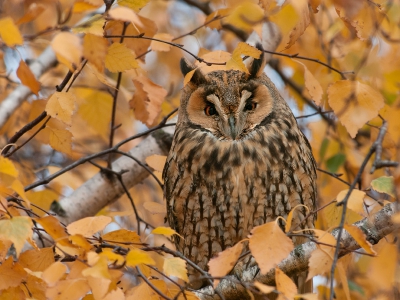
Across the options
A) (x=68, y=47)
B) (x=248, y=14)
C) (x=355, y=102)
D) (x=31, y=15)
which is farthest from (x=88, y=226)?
(x=355, y=102)

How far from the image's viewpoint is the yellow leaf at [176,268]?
1.43 metres

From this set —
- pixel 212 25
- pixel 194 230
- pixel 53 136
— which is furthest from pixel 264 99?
pixel 53 136

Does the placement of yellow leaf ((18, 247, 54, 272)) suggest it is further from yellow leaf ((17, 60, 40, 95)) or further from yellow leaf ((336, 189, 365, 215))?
yellow leaf ((336, 189, 365, 215))

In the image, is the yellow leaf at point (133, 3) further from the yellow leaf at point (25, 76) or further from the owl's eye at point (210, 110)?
the owl's eye at point (210, 110)

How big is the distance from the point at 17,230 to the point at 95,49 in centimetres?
52

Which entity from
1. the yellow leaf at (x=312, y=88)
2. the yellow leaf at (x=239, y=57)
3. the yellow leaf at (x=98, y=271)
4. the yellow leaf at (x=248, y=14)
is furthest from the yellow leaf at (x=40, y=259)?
the yellow leaf at (x=312, y=88)

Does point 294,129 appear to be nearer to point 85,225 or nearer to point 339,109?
point 339,109

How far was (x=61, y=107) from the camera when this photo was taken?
175 cm

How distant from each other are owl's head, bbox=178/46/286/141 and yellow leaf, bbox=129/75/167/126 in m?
0.28

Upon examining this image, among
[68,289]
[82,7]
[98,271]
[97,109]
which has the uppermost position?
[82,7]

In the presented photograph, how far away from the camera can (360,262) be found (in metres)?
2.87

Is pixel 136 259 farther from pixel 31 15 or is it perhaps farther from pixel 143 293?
pixel 31 15

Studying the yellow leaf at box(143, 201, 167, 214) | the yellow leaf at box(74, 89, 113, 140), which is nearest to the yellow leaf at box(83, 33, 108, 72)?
the yellow leaf at box(143, 201, 167, 214)

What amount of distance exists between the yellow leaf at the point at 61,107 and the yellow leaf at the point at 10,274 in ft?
1.47
